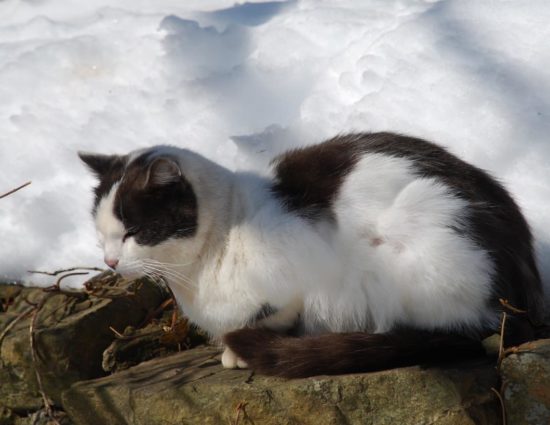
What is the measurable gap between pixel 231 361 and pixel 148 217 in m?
0.53

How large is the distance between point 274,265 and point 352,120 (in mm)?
1281

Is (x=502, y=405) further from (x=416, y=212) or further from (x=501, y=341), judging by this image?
(x=416, y=212)

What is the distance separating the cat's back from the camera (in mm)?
2303

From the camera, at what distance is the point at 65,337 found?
291 centimetres

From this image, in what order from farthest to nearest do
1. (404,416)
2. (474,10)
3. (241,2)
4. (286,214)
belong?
(241,2), (474,10), (286,214), (404,416)

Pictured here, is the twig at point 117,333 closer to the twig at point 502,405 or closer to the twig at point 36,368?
the twig at point 36,368

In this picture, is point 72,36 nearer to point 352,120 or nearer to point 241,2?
point 241,2

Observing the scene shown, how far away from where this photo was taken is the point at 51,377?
293 centimetres

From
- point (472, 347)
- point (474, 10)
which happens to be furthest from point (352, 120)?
point (472, 347)

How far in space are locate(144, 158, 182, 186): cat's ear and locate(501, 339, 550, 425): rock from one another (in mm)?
1140

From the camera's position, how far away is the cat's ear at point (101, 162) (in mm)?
2674

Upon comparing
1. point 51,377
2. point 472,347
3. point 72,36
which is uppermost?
point 472,347

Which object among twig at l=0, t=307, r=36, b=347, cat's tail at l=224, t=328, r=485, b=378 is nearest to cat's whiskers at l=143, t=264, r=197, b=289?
cat's tail at l=224, t=328, r=485, b=378

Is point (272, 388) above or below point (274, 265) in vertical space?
below
